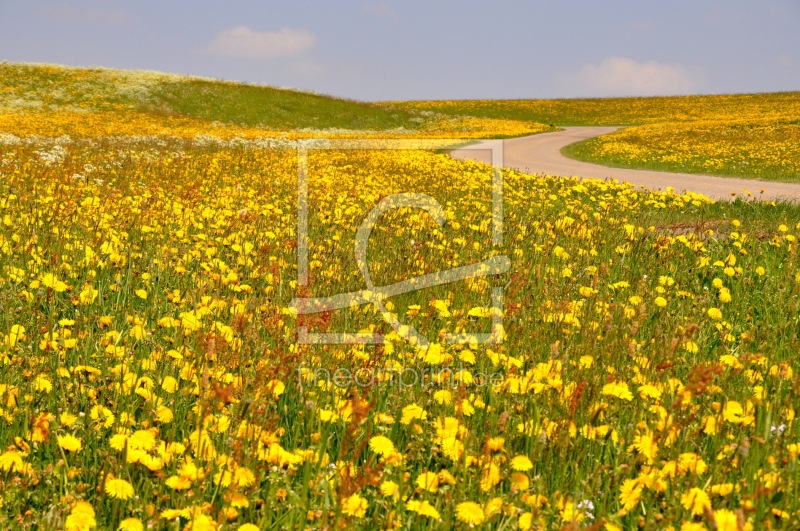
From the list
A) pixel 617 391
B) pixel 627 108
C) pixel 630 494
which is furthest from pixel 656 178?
pixel 627 108

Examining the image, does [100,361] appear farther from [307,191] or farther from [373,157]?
[373,157]

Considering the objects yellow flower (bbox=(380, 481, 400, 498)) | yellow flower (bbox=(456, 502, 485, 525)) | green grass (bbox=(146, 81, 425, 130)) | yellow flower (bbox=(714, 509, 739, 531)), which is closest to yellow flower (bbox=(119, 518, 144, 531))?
yellow flower (bbox=(380, 481, 400, 498))

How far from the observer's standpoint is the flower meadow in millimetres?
2121

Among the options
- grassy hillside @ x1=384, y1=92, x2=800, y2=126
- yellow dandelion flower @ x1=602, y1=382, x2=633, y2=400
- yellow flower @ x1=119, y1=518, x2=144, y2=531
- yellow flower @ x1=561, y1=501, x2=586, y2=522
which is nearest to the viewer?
yellow flower @ x1=119, y1=518, x2=144, y2=531

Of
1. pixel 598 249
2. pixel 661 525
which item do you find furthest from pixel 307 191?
pixel 661 525

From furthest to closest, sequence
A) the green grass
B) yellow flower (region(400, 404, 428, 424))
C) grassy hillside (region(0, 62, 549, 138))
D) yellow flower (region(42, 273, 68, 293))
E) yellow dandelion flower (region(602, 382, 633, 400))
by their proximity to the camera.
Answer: the green grass
grassy hillside (region(0, 62, 549, 138))
yellow flower (region(42, 273, 68, 293))
yellow dandelion flower (region(602, 382, 633, 400))
yellow flower (region(400, 404, 428, 424))

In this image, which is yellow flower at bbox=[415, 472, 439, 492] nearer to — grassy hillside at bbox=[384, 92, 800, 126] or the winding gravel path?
the winding gravel path

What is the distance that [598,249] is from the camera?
6.91 metres

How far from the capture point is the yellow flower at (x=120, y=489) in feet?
6.70

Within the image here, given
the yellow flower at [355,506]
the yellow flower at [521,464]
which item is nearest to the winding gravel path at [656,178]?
the yellow flower at [521,464]

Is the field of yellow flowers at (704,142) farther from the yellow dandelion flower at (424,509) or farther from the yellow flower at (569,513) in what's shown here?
the yellow dandelion flower at (424,509)

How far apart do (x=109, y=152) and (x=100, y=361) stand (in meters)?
12.6

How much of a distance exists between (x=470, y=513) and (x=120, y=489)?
3.99 feet

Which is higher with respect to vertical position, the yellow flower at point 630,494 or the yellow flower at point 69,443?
the yellow flower at point 69,443
